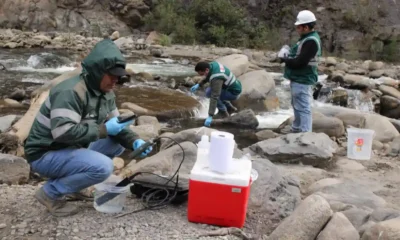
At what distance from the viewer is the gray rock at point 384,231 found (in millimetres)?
2822

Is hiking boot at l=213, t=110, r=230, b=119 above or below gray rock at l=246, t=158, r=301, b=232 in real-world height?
below

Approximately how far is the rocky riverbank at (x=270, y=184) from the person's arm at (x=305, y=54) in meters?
0.88

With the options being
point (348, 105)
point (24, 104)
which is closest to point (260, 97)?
point (348, 105)

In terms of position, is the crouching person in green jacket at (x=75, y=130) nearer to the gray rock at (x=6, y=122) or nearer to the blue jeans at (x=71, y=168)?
the blue jeans at (x=71, y=168)

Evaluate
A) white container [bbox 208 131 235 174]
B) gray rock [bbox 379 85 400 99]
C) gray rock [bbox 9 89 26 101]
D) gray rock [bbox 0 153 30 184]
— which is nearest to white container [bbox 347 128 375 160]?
white container [bbox 208 131 235 174]

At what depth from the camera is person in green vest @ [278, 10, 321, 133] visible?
19.9 ft

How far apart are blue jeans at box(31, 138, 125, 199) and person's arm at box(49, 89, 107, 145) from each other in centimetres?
14

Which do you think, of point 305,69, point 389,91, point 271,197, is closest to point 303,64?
point 305,69

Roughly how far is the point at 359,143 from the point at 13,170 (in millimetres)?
4017

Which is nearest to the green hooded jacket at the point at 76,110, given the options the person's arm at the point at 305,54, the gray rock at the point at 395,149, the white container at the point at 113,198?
the white container at the point at 113,198

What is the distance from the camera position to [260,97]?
9.70 metres

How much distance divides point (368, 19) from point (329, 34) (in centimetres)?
184

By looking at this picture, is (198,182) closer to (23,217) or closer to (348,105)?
(23,217)

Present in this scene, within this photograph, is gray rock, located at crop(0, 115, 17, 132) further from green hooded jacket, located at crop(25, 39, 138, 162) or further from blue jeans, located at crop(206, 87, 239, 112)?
green hooded jacket, located at crop(25, 39, 138, 162)
